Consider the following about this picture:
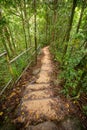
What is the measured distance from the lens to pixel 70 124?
7.91 feet

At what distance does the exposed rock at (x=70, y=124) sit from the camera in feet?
7.64

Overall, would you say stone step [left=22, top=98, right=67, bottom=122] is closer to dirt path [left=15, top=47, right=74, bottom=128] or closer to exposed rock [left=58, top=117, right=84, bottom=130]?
dirt path [left=15, top=47, right=74, bottom=128]

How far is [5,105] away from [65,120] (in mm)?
1680

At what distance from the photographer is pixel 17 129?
7.30 ft

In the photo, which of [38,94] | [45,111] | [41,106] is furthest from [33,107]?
[38,94]

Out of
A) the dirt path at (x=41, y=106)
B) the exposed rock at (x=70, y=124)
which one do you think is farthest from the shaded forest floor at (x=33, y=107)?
the exposed rock at (x=70, y=124)

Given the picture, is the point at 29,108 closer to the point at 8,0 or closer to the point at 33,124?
the point at 33,124

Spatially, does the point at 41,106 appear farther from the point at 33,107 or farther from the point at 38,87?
the point at 38,87

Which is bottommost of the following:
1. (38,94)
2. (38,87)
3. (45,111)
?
(38,87)

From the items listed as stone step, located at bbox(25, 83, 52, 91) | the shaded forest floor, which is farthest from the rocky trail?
stone step, located at bbox(25, 83, 52, 91)

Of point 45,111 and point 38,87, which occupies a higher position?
point 45,111

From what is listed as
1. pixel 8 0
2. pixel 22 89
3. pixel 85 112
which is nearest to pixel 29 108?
pixel 22 89

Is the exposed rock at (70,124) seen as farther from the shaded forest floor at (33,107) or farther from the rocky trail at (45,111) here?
the shaded forest floor at (33,107)


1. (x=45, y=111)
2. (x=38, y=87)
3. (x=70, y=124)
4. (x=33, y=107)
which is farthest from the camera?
(x=38, y=87)
